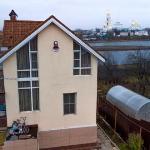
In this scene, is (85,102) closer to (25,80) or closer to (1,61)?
(25,80)

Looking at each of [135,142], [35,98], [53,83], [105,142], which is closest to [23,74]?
[35,98]

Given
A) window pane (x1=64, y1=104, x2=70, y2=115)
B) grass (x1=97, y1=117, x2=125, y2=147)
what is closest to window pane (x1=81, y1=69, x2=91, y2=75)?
window pane (x1=64, y1=104, x2=70, y2=115)

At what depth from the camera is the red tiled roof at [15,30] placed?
1634 cm

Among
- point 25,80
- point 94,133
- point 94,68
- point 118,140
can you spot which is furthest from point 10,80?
point 118,140

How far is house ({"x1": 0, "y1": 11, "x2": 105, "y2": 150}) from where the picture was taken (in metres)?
15.2

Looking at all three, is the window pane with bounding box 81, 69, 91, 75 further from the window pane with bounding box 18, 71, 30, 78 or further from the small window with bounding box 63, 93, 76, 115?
the window pane with bounding box 18, 71, 30, 78

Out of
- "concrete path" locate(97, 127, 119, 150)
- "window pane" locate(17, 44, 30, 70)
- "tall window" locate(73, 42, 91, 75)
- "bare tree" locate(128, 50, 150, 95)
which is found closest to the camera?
"window pane" locate(17, 44, 30, 70)

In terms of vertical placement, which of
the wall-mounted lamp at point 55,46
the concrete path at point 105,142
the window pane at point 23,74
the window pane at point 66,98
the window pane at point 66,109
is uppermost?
the wall-mounted lamp at point 55,46

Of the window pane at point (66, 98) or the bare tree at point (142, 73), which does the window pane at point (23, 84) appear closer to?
the window pane at point (66, 98)

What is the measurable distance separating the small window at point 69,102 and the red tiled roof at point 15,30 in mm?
4640

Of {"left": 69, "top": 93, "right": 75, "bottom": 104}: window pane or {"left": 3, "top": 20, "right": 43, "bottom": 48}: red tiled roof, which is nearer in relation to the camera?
{"left": 3, "top": 20, "right": 43, "bottom": 48}: red tiled roof

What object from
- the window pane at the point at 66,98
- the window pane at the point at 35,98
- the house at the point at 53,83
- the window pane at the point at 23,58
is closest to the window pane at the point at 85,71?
the house at the point at 53,83

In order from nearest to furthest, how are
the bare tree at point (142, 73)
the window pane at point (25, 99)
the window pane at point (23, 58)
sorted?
1. the window pane at point (23, 58)
2. the window pane at point (25, 99)
3. the bare tree at point (142, 73)

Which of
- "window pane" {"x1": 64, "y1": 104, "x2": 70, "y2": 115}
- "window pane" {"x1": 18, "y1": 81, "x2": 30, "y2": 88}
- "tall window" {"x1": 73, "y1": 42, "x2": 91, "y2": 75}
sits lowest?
"window pane" {"x1": 64, "y1": 104, "x2": 70, "y2": 115}
